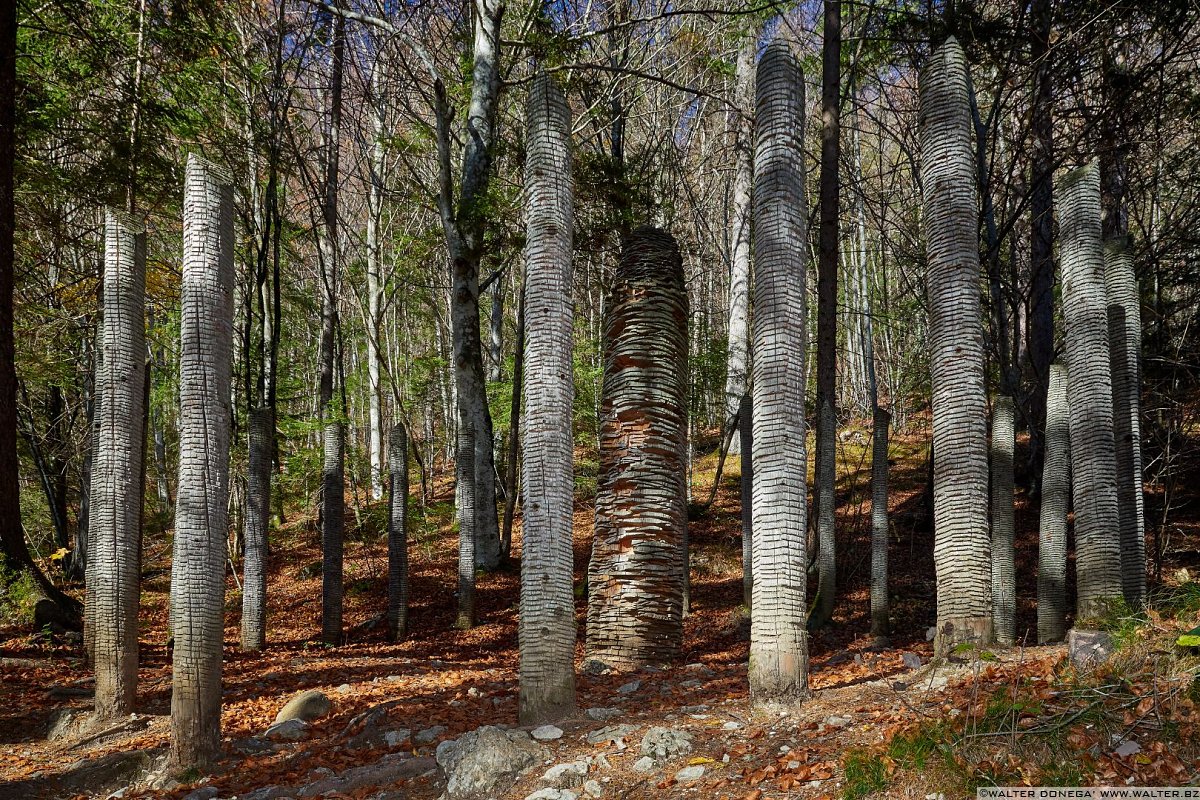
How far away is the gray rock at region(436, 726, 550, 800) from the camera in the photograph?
185 inches

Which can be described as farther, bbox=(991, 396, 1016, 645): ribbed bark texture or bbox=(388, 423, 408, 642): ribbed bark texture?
bbox=(388, 423, 408, 642): ribbed bark texture

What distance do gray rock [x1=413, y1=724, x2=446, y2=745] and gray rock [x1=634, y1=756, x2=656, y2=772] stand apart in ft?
6.46

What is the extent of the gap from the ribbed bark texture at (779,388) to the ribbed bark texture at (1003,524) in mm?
4038

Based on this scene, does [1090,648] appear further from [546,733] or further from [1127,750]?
[546,733]

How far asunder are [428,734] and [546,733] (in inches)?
52.2

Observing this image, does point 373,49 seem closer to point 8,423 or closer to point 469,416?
point 469,416

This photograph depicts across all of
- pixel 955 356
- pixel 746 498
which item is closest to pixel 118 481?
pixel 955 356

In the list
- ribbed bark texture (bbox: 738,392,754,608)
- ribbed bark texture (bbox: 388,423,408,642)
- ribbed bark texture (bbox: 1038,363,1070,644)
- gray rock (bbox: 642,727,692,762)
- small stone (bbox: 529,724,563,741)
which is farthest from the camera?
ribbed bark texture (bbox: 388,423,408,642)

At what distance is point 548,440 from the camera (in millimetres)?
5441

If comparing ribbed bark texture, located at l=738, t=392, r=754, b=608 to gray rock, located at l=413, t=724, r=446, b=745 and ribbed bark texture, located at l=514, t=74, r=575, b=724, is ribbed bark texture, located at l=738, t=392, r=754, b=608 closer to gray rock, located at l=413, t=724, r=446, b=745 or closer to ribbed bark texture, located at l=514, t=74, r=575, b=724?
gray rock, located at l=413, t=724, r=446, b=745

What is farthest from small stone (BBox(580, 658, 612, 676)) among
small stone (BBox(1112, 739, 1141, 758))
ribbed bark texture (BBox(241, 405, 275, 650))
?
ribbed bark texture (BBox(241, 405, 275, 650))

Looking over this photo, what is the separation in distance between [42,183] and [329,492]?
6366mm

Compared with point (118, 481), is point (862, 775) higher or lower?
lower

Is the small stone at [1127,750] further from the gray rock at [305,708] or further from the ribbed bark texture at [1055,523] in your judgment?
the gray rock at [305,708]
